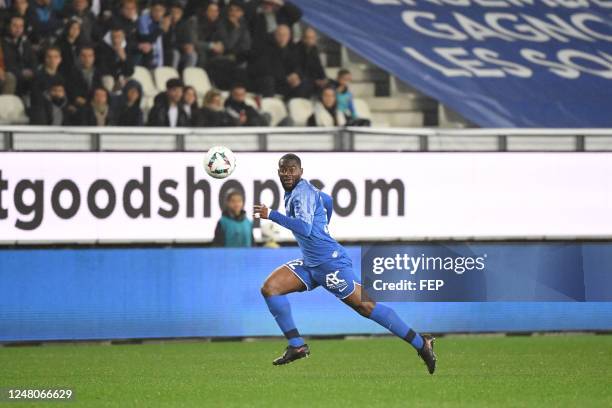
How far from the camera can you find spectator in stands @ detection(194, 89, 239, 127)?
18.7 m

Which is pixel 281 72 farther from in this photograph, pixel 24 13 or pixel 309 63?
pixel 24 13

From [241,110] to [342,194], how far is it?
2539mm

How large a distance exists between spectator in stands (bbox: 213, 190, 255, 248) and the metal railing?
39.3 inches

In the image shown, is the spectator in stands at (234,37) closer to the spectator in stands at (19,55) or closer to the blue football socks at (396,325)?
the spectator in stands at (19,55)

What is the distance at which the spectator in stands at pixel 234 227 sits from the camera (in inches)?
661

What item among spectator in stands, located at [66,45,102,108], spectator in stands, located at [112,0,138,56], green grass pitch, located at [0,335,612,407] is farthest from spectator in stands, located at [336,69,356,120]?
green grass pitch, located at [0,335,612,407]

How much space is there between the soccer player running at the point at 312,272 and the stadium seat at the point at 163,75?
8.14 metres

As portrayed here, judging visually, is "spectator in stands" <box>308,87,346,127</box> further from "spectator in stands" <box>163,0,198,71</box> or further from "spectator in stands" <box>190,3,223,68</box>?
"spectator in stands" <box>163,0,198,71</box>

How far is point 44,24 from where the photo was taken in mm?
19719

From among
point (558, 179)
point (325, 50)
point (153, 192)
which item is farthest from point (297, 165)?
point (325, 50)

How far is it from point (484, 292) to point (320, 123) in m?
4.40

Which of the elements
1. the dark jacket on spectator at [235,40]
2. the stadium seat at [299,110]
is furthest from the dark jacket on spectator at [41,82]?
the stadium seat at [299,110]

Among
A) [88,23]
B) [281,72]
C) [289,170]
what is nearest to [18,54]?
[88,23]

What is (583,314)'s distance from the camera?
16.8 meters
